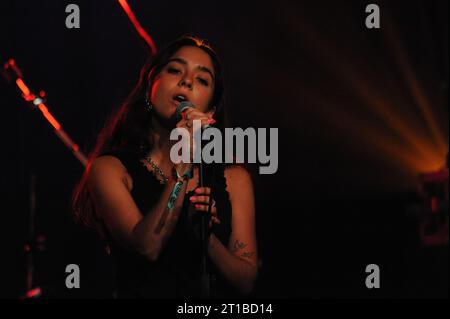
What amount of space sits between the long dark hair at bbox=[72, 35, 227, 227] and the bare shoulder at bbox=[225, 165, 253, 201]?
0.71ft

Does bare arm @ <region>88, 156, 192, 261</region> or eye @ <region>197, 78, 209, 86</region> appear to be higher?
eye @ <region>197, 78, 209, 86</region>

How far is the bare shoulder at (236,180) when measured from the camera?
7.27 ft

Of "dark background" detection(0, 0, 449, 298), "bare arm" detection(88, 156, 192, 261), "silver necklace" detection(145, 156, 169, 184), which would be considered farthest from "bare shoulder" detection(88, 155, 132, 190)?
"dark background" detection(0, 0, 449, 298)

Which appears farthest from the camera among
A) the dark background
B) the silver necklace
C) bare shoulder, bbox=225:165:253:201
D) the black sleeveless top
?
the dark background

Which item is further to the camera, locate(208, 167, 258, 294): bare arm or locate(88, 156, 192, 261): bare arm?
locate(208, 167, 258, 294): bare arm

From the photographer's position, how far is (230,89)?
4266mm

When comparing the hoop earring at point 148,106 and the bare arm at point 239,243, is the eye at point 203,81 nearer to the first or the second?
the hoop earring at point 148,106

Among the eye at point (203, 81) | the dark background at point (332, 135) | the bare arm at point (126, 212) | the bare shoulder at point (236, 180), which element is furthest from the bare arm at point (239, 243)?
the dark background at point (332, 135)

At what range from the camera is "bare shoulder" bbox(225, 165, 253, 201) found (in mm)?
2216

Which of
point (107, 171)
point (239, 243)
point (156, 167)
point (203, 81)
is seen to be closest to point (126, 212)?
point (107, 171)

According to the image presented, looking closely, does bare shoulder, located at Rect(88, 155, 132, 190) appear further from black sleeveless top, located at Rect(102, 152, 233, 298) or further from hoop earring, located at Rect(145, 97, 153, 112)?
hoop earring, located at Rect(145, 97, 153, 112)

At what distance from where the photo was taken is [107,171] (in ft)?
6.45
